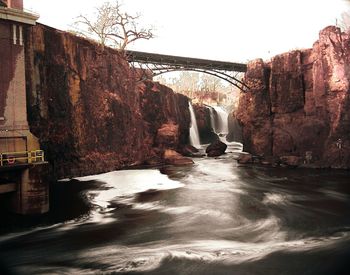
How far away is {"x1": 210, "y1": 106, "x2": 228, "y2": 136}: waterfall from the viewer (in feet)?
199

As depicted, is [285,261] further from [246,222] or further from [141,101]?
[141,101]

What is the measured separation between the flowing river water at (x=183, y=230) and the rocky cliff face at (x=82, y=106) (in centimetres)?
330

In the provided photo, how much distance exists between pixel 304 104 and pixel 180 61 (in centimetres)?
1683

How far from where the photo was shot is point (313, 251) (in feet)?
40.3

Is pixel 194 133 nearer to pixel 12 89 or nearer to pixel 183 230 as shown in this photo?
pixel 12 89

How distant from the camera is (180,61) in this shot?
145ft

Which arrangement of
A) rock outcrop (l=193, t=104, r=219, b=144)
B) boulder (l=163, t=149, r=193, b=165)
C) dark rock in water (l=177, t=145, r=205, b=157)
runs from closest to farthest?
1. boulder (l=163, t=149, r=193, b=165)
2. dark rock in water (l=177, t=145, r=205, b=157)
3. rock outcrop (l=193, t=104, r=219, b=144)

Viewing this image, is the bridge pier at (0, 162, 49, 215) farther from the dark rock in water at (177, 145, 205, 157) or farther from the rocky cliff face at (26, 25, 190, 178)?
the dark rock in water at (177, 145, 205, 157)

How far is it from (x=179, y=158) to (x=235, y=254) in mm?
24906

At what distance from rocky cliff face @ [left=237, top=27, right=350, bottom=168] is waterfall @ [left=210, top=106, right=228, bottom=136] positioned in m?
15.8

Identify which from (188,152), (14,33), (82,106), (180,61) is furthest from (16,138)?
(180,61)

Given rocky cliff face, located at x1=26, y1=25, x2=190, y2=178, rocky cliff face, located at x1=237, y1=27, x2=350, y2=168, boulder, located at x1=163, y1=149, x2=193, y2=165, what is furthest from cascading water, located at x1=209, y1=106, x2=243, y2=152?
boulder, located at x1=163, y1=149, x2=193, y2=165

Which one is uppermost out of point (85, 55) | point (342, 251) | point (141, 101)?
point (85, 55)

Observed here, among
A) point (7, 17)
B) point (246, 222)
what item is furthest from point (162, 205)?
point (7, 17)
